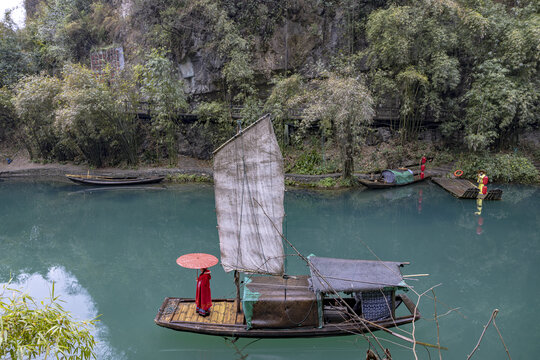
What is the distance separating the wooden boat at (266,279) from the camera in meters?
5.08

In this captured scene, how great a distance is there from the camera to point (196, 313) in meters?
5.46

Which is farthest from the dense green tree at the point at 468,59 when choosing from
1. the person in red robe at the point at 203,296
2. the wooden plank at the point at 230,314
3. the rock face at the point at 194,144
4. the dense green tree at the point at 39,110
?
the dense green tree at the point at 39,110

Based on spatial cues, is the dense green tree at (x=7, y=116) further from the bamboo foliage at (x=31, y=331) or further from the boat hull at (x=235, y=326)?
the bamboo foliage at (x=31, y=331)

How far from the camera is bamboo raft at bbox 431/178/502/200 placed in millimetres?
11859

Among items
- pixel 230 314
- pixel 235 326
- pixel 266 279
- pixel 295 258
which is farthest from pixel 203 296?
pixel 295 258

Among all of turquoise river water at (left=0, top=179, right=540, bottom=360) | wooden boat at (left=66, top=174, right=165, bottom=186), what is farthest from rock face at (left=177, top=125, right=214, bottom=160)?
turquoise river water at (left=0, top=179, right=540, bottom=360)

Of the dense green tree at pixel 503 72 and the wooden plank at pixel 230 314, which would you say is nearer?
the wooden plank at pixel 230 314

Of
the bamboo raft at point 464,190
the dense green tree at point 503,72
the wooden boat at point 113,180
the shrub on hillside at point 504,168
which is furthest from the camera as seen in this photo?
the wooden boat at point 113,180

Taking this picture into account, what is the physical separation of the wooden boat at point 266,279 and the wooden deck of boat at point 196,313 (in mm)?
15

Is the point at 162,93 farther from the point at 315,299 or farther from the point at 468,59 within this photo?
the point at 468,59

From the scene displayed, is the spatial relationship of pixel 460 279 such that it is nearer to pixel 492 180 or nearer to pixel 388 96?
pixel 492 180

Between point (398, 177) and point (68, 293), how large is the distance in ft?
38.4

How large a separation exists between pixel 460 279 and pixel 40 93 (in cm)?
1825

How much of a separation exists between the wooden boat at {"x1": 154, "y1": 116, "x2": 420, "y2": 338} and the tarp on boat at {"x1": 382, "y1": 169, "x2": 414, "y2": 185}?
856 centimetres
